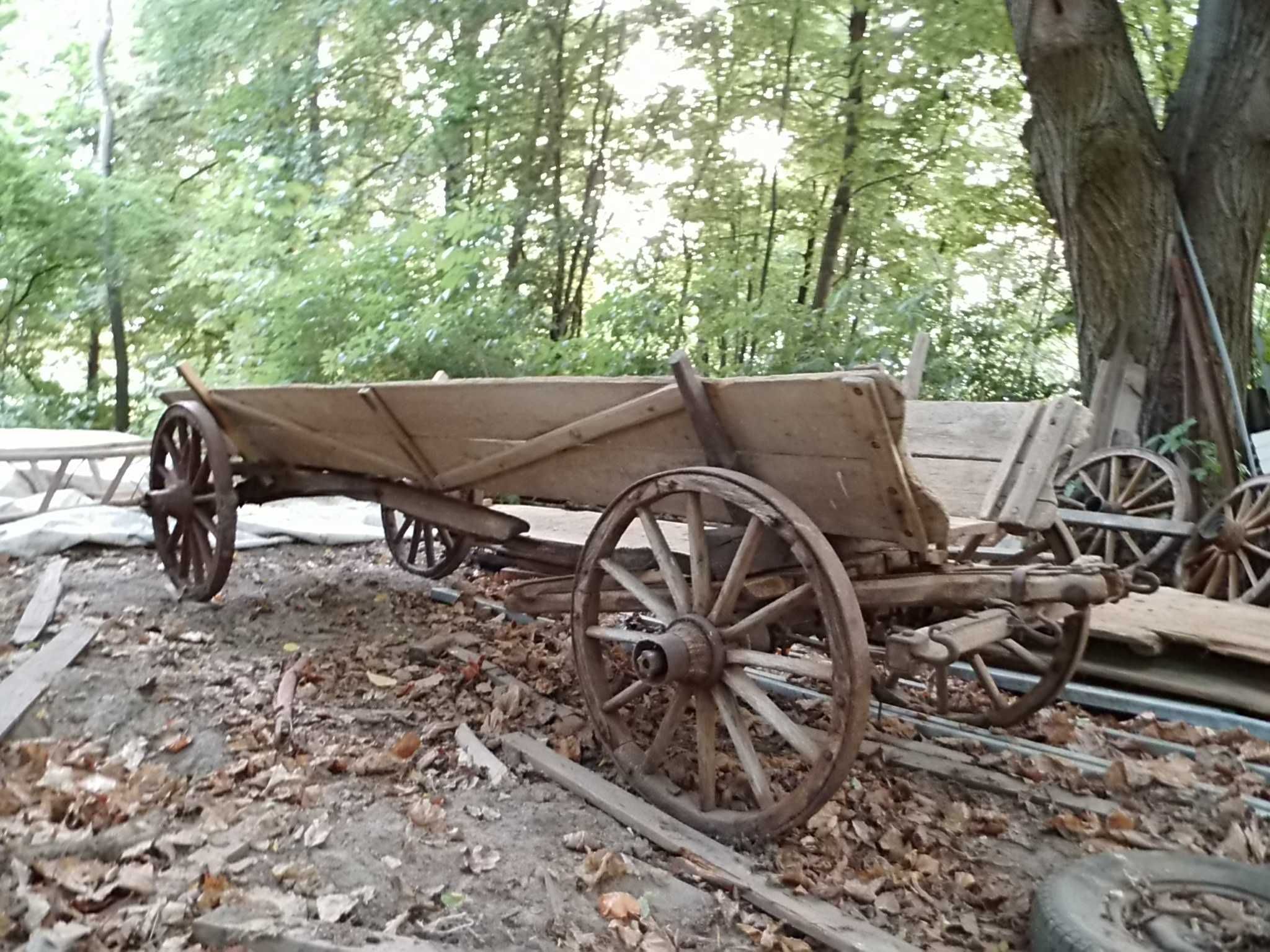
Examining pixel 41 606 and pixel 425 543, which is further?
pixel 425 543

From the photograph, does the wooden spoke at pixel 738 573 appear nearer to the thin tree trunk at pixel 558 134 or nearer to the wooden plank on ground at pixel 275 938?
the wooden plank on ground at pixel 275 938

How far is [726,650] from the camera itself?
9.05ft

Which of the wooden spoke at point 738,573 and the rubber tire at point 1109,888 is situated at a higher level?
the wooden spoke at point 738,573

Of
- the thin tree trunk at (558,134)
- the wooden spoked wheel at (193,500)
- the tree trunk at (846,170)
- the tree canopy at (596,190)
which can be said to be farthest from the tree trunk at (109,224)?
the tree trunk at (846,170)

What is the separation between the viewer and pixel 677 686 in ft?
9.45

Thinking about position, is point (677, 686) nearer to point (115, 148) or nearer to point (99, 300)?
point (99, 300)

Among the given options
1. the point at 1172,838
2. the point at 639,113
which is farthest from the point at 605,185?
the point at 1172,838

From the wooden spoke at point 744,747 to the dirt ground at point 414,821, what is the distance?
0.15 m

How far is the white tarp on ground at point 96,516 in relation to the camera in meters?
5.65

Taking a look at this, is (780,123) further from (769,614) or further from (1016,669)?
(769,614)

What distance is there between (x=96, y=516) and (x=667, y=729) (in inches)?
183

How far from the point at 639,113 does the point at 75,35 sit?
22.8 feet

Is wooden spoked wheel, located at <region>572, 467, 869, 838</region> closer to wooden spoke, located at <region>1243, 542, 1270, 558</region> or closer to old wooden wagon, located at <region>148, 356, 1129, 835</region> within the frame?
old wooden wagon, located at <region>148, 356, 1129, 835</region>

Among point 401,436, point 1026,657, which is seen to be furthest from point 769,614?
point 401,436
